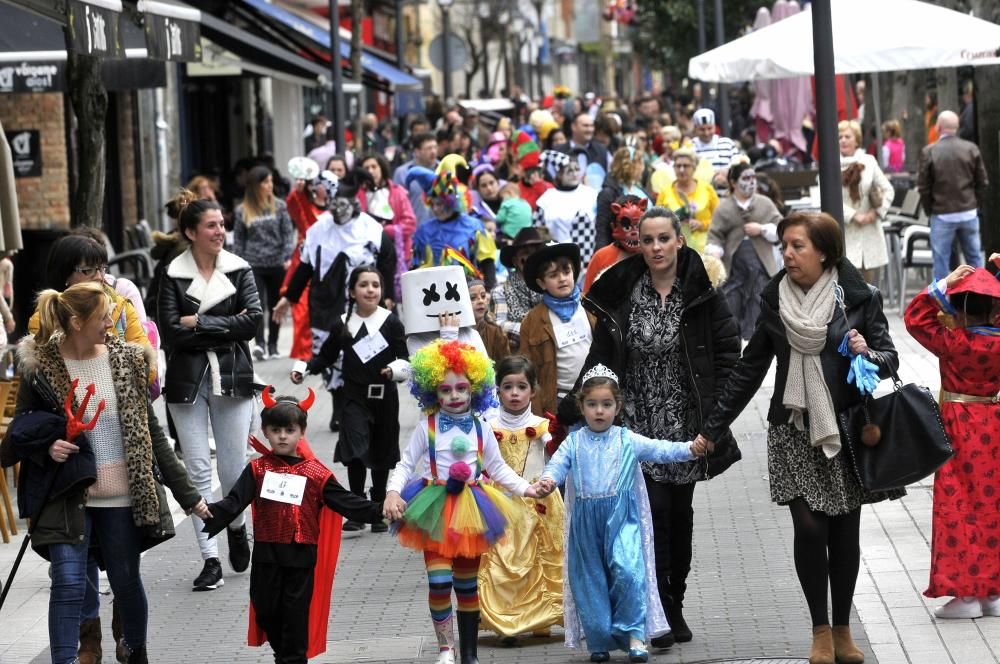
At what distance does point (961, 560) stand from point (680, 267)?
1765mm

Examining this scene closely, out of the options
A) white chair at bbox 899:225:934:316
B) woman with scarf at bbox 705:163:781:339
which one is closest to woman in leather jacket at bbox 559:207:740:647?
woman with scarf at bbox 705:163:781:339

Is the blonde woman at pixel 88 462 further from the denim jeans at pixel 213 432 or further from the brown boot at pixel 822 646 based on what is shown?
the brown boot at pixel 822 646

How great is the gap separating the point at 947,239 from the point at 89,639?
12.7 m

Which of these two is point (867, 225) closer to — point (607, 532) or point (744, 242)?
point (744, 242)

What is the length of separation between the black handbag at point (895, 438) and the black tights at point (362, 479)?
387 centimetres

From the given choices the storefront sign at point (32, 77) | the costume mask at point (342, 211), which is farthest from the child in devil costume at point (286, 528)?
the storefront sign at point (32, 77)

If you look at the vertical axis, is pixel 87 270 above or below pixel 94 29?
below

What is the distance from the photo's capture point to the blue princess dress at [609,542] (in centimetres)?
730

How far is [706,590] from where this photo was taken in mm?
8617

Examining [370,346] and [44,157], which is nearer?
[370,346]

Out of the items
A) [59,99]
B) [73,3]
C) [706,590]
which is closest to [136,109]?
[59,99]

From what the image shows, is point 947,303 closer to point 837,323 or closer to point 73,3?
point 837,323

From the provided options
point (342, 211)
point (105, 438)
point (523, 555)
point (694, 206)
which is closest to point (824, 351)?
point (523, 555)

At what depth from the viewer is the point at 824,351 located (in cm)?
696
